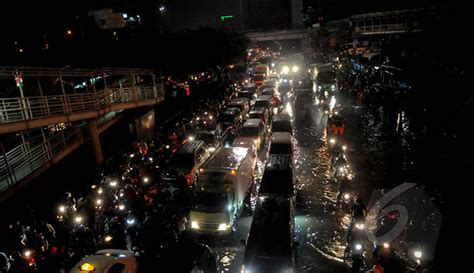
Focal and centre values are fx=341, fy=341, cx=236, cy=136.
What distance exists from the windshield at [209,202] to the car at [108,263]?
3.31 meters

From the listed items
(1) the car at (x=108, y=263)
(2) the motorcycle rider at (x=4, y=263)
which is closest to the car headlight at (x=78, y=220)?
(2) the motorcycle rider at (x=4, y=263)

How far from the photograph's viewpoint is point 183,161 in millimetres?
16766

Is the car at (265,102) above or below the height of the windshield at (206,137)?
above

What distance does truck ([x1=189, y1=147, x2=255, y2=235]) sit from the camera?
12539mm

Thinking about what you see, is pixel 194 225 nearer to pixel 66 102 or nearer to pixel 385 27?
pixel 66 102

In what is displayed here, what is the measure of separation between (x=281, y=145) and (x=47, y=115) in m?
11.0

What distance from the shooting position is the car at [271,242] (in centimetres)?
901

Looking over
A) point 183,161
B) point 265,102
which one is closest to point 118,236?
point 183,161

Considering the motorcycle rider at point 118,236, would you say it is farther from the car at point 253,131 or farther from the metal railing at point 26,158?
the car at point 253,131

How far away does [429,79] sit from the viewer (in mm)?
22781

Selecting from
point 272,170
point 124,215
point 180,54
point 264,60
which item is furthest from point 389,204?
point 264,60

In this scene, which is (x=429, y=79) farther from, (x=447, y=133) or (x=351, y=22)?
(x=351, y=22)

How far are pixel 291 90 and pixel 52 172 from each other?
27989 mm

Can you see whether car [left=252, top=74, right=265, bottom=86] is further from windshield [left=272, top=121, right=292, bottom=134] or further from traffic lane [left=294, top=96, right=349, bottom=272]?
windshield [left=272, top=121, right=292, bottom=134]
